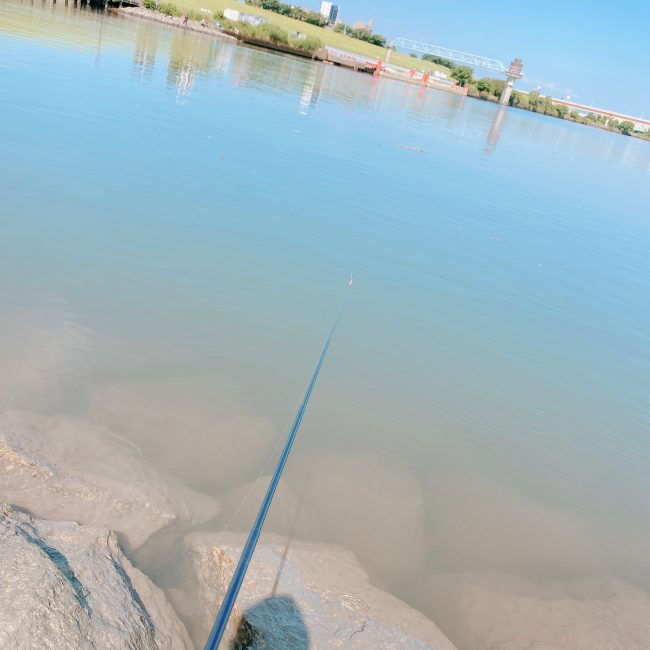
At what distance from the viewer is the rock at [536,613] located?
3.28 meters

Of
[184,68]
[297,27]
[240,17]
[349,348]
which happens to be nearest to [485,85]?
[297,27]

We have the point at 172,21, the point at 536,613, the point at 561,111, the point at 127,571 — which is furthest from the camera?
the point at 561,111

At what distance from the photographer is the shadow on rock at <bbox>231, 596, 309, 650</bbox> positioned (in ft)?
8.45

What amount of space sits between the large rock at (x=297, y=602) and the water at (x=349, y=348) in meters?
0.21

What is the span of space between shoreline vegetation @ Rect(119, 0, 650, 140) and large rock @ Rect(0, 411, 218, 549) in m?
51.2

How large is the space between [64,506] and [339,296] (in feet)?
13.3

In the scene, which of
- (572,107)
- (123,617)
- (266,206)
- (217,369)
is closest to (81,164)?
(266,206)

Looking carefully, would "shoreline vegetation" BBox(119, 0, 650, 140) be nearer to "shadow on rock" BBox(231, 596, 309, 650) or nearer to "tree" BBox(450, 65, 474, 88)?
"tree" BBox(450, 65, 474, 88)

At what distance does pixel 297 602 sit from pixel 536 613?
4.72 ft

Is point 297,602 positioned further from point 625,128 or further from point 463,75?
point 625,128

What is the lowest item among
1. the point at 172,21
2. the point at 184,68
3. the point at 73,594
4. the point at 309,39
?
the point at 73,594

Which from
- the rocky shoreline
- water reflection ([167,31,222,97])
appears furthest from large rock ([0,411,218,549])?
water reflection ([167,31,222,97])

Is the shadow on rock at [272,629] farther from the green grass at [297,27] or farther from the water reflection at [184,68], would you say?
the green grass at [297,27]

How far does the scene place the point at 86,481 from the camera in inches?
132
